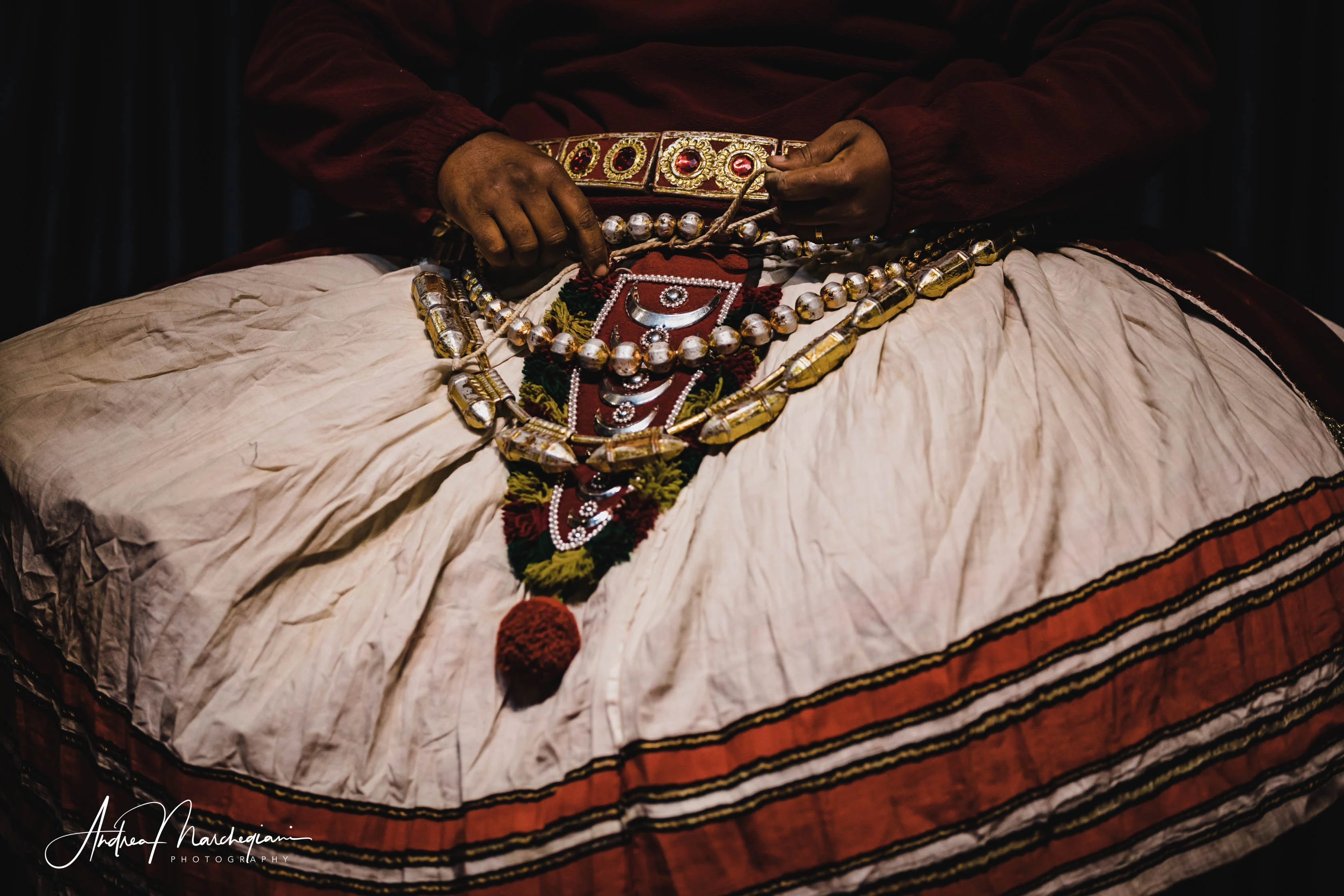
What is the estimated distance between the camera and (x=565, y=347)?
2.62 ft

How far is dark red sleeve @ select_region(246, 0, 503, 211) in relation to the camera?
892 millimetres

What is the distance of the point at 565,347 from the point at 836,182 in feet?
0.94

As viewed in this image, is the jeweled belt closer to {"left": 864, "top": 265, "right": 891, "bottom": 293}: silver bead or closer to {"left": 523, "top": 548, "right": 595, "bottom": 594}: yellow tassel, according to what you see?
{"left": 864, "top": 265, "right": 891, "bottom": 293}: silver bead

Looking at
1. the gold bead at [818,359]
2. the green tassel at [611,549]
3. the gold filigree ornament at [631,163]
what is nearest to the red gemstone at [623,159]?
the gold filigree ornament at [631,163]

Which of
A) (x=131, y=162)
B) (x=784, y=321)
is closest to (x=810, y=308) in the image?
(x=784, y=321)

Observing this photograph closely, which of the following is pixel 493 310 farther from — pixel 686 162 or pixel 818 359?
pixel 818 359

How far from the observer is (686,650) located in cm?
58

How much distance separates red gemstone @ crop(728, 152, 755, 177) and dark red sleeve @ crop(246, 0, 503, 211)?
0.24 meters

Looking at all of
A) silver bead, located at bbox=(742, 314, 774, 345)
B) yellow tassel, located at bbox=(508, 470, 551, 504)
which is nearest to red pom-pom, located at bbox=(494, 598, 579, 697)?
yellow tassel, located at bbox=(508, 470, 551, 504)

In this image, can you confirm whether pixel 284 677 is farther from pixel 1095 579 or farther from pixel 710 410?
pixel 1095 579

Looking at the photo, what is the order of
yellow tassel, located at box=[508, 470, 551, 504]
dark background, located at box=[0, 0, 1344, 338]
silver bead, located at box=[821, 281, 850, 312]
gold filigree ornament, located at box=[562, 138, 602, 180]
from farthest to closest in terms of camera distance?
dark background, located at box=[0, 0, 1344, 338]
gold filigree ornament, located at box=[562, 138, 602, 180]
silver bead, located at box=[821, 281, 850, 312]
yellow tassel, located at box=[508, 470, 551, 504]

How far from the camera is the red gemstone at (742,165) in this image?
0.87m

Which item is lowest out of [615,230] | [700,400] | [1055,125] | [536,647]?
[536,647]

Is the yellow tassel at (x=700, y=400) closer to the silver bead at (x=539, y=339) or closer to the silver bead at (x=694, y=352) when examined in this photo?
the silver bead at (x=694, y=352)
